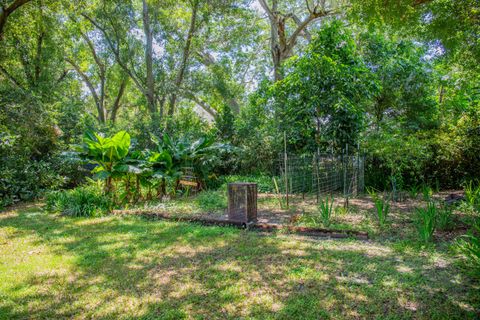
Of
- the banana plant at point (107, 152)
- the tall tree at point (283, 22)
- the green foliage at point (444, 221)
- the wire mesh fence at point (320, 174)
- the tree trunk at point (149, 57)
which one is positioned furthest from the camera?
the tree trunk at point (149, 57)

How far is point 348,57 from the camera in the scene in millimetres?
9617

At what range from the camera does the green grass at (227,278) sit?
273cm

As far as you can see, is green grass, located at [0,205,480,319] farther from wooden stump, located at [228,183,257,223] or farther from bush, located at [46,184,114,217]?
bush, located at [46,184,114,217]

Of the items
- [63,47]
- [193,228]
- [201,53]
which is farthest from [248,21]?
[193,228]

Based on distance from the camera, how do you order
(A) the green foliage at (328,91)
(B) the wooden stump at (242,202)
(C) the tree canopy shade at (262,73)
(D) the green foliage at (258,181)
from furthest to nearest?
(D) the green foliage at (258,181) → (A) the green foliage at (328,91) → (C) the tree canopy shade at (262,73) → (B) the wooden stump at (242,202)

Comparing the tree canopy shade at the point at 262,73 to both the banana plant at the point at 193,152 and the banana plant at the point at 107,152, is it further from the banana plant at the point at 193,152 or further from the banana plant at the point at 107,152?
the banana plant at the point at 107,152

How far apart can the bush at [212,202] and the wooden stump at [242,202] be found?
1.37 metres

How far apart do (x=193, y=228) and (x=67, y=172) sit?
25.8 ft

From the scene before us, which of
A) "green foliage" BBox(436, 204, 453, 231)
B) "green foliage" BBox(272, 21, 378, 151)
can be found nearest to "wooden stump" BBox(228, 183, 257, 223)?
"green foliage" BBox(436, 204, 453, 231)

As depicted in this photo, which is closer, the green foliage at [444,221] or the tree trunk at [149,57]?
the green foliage at [444,221]

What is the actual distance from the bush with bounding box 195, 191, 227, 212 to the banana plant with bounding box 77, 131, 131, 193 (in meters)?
2.19

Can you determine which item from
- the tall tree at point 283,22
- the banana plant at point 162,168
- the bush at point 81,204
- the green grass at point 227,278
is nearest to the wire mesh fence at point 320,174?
the banana plant at point 162,168

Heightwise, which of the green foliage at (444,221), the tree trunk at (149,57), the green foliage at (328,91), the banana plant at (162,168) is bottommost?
the green foliage at (444,221)

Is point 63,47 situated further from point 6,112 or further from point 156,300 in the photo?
point 156,300
